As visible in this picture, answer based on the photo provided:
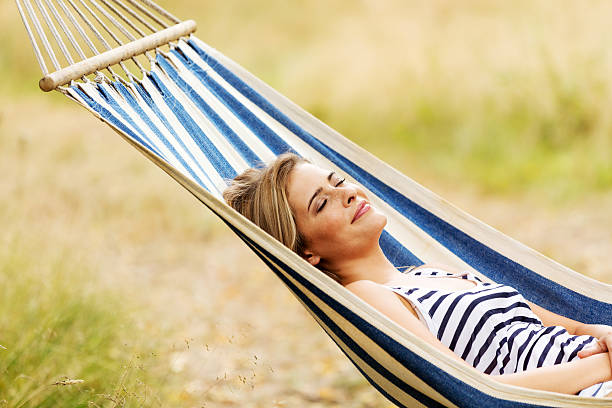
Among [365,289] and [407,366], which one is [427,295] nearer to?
[365,289]

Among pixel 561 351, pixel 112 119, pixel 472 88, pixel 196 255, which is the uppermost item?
pixel 472 88

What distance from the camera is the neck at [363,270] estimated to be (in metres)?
1.87

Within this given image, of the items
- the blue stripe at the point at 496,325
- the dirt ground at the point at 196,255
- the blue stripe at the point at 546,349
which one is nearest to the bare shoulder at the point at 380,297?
the blue stripe at the point at 496,325

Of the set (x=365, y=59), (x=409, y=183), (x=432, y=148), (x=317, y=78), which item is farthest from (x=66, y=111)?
(x=409, y=183)

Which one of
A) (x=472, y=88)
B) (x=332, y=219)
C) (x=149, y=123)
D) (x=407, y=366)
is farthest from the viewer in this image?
(x=472, y=88)

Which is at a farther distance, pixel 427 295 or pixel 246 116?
pixel 246 116

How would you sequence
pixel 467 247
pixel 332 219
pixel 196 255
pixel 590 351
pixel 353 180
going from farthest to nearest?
pixel 196 255 < pixel 353 180 < pixel 467 247 < pixel 332 219 < pixel 590 351

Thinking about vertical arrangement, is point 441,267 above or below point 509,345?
above

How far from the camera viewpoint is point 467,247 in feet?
6.99

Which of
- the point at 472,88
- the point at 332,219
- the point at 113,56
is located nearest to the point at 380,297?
the point at 332,219

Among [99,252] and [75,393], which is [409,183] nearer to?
[75,393]

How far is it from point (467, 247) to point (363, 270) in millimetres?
436

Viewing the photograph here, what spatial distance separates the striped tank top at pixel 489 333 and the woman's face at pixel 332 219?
17 centimetres

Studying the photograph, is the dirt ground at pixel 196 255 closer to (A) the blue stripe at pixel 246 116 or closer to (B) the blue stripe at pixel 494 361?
(A) the blue stripe at pixel 246 116
